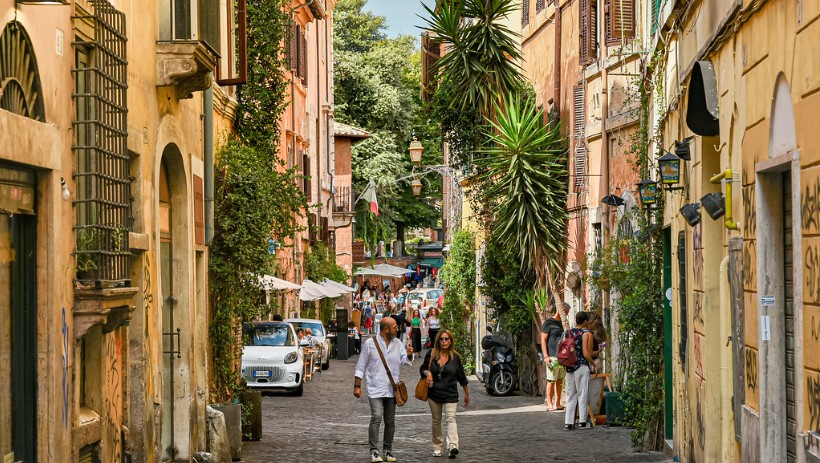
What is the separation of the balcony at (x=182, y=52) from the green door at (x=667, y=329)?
5.84 meters

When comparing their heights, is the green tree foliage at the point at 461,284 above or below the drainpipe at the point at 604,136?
below

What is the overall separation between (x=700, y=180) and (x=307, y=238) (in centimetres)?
3135

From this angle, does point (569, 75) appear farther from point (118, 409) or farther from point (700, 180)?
point (118, 409)

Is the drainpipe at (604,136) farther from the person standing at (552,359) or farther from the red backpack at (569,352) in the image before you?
the red backpack at (569,352)

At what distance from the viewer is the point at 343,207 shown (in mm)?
51812

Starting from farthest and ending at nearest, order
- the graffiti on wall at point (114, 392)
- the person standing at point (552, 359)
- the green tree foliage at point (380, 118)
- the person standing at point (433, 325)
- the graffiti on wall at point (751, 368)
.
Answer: the green tree foliage at point (380, 118), the person standing at point (433, 325), the person standing at point (552, 359), the graffiti on wall at point (114, 392), the graffiti on wall at point (751, 368)

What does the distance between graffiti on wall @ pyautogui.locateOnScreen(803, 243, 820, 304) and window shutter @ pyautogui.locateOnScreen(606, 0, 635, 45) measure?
12.5 m

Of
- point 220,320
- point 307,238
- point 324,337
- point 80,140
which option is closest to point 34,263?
point 80,140

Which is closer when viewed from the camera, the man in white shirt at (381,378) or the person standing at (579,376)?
the man in white shirt at (381,378)

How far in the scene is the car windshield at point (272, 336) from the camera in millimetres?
29016

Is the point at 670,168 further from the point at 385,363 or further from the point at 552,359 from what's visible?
the point at 552,359

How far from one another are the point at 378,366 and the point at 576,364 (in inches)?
162

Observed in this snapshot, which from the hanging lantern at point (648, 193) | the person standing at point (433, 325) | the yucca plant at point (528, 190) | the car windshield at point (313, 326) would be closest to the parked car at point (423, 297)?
the person standing at point (433, 325)

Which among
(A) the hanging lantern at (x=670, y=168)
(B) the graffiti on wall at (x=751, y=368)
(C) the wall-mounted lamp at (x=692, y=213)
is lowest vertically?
(B) the graffiti on wall at (x=751, y=368)
